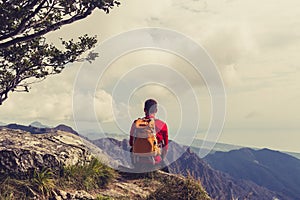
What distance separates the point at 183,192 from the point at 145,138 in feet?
7.31

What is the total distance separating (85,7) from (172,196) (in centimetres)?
753

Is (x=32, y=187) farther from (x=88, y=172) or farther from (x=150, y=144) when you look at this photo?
(x=150, y=144)

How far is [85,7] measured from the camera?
1361cm

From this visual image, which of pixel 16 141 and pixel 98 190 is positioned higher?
pixel 16 141

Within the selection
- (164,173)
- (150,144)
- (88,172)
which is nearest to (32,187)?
(88,172)

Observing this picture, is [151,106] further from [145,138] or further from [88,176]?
[88,176]

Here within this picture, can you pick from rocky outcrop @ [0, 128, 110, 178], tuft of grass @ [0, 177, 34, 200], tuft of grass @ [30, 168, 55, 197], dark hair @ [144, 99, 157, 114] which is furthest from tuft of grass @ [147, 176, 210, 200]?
tuft of grass @ [0, 177, 34, 200]

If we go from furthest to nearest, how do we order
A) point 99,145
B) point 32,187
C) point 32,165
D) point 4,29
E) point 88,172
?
1. point 99,145
2. point 4,29
3. point 88,172
4. point 32,165
5. point 32,187

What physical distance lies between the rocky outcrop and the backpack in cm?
258

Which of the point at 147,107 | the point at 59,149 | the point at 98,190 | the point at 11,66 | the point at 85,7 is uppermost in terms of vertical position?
the point at 85,7

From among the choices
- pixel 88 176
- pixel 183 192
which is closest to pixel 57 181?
pixel 88 176

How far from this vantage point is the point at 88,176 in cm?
1278

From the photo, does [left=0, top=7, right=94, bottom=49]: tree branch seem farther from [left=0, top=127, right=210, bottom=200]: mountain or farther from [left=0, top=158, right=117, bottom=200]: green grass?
[left=0, top=158, right=117, bottom=200]: green grass

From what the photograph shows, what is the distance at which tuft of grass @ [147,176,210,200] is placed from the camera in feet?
37.4
